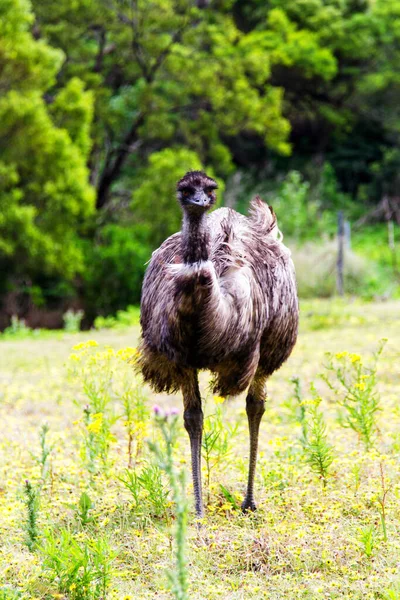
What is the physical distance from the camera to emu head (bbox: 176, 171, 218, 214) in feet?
11.7

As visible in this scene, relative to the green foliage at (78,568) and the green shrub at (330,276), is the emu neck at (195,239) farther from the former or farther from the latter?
the green shrub at (330,276)

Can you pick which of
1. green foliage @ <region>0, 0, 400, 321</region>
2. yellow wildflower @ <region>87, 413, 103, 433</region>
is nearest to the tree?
green foliage @ <region>0, 0, 400, 321</region>

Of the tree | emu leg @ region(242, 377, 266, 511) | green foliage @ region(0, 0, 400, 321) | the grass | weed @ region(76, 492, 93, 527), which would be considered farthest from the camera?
green foliage @ region(0, 0, 400, 321)

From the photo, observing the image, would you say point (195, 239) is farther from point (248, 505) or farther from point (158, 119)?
point (158, 119)

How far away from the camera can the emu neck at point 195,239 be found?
11.6ft

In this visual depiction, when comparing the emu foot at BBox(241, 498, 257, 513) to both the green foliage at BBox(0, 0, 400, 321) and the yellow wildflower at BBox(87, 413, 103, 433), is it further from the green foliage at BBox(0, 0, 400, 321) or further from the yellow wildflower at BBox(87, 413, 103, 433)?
the green foliage at BBox(0, 0, 400, 321)

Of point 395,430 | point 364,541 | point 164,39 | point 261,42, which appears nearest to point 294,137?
point 261,42

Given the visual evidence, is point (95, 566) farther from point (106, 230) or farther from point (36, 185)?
point (106, 230)

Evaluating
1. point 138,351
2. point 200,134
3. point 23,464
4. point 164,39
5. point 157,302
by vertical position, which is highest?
point 164,39

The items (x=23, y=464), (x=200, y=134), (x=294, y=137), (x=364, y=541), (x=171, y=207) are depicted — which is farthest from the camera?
(x=294, y=137)

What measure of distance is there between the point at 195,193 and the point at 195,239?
0.68 feet

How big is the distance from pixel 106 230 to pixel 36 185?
3068 mm

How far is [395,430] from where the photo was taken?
543cm

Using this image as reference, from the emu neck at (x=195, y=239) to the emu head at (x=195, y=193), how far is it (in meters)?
0.04
